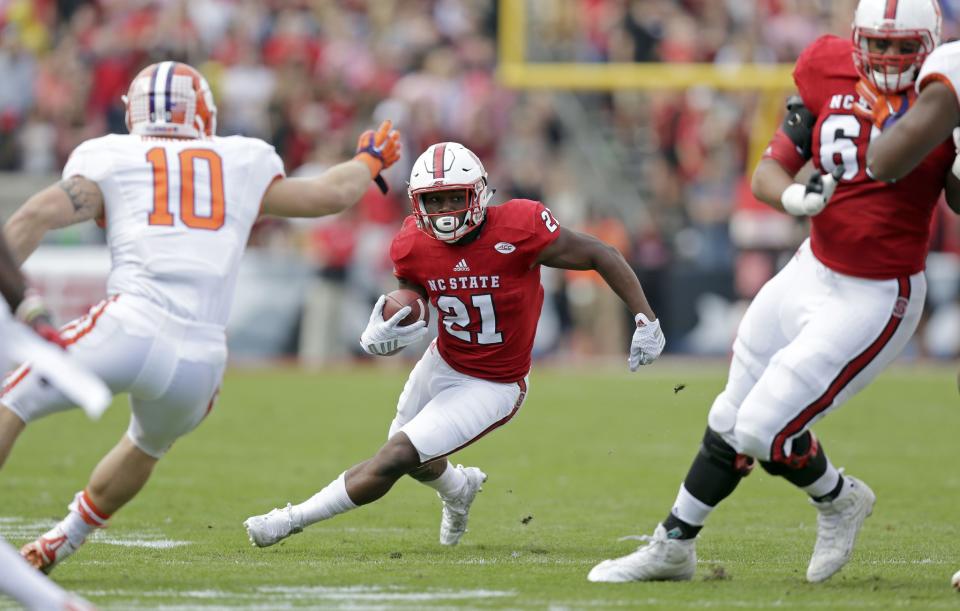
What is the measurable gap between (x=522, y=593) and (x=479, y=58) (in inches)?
509

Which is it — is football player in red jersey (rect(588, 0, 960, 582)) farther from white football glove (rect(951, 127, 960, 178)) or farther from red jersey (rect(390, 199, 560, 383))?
red jersey (rect(390, 199, 560, 383))

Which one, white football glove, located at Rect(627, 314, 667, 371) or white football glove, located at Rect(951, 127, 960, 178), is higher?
white football glove, located at Rect(951, 127, 960, 178)

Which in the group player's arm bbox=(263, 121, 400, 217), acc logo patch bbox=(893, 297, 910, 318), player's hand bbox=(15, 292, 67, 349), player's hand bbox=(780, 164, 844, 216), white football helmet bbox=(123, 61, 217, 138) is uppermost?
white football helmet bbox=(123, 61, 217, 138)

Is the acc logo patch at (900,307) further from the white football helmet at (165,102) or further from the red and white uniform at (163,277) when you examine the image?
the white football helmet at (165,102)

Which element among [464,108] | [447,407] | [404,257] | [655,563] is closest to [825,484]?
[655,563]

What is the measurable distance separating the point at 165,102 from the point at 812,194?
222 cm

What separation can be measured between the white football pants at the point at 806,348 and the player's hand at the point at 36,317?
229 cm

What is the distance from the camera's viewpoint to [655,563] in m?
5.45

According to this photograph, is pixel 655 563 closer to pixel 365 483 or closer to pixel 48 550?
pixel 365 483

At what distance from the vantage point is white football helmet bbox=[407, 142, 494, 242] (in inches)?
232

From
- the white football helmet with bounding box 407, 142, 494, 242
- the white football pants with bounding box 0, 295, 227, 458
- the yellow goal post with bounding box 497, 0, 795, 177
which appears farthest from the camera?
the yellow goal post with bounding box 497, 0, 795, 177

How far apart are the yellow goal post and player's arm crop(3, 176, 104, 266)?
1047cm

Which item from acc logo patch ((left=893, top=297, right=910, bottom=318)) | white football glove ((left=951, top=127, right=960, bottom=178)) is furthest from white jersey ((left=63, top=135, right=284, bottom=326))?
white football glove ((left=951, top=127, right=960, bottom=178))

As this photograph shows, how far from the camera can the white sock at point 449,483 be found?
6.40 metres
